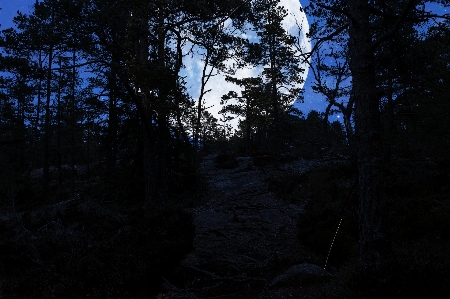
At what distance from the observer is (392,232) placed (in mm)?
7246

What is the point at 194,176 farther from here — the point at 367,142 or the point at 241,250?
the point at 367,142

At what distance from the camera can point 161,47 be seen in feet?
39.2

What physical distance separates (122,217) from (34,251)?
3.12 meters

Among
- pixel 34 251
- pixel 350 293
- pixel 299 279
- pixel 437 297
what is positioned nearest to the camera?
pixel 437 297

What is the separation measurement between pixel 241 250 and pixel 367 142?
4.48m

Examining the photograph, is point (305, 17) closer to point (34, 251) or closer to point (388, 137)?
point (388, 137)

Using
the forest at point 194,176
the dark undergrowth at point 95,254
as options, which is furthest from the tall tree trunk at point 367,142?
the dark undergrowth at point 95,254

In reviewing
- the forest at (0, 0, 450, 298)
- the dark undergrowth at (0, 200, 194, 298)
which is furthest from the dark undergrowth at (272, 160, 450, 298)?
the dark undergrowth at (0, 200, 194, 298)

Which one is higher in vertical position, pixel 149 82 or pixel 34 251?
pixel 149 82

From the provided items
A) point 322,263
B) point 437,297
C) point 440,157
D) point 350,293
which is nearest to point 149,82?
point 322,263

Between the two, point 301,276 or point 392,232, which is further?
point 392,232

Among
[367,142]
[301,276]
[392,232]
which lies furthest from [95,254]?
[392,232]

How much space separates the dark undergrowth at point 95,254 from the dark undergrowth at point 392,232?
2969mm

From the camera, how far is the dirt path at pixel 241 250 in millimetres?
5574
